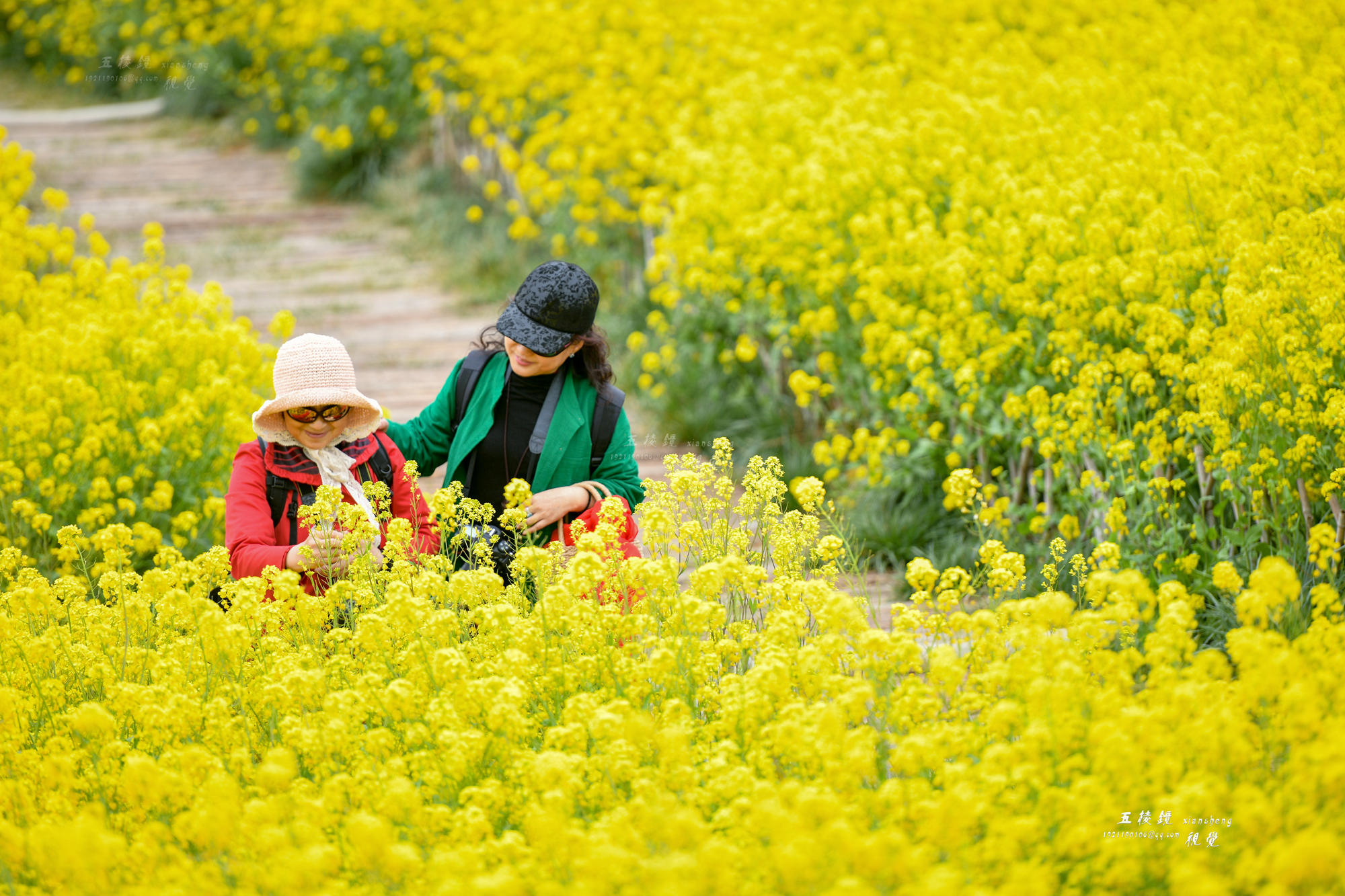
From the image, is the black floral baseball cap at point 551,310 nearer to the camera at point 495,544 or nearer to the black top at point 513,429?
the black top at point 513,429

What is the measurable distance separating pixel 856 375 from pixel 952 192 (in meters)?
0.90

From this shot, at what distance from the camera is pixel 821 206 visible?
5.47 m

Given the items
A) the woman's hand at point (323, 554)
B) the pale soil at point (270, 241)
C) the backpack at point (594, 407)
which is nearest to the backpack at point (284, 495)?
the woman's hand at point (323, 554)

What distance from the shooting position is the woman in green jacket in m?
3.35

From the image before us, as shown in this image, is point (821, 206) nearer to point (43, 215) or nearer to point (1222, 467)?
point (1222, 467)

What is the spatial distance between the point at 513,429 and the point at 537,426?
97 millimetres

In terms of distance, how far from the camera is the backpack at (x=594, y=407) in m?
3.47

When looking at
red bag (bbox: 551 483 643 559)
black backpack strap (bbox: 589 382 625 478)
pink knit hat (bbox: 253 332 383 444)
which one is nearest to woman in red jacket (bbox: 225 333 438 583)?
pink knit hat (bbox: 253 332 383 444)

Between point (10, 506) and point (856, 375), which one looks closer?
point (10, 506)

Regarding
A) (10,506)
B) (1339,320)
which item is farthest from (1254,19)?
(10,506)

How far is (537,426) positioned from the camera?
11.2ft

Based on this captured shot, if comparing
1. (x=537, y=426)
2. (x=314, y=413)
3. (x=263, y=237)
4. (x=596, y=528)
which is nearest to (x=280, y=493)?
(x=314, y=413)

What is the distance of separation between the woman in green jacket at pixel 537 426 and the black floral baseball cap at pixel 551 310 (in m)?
0.01

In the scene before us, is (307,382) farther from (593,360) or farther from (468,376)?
(593,360)
